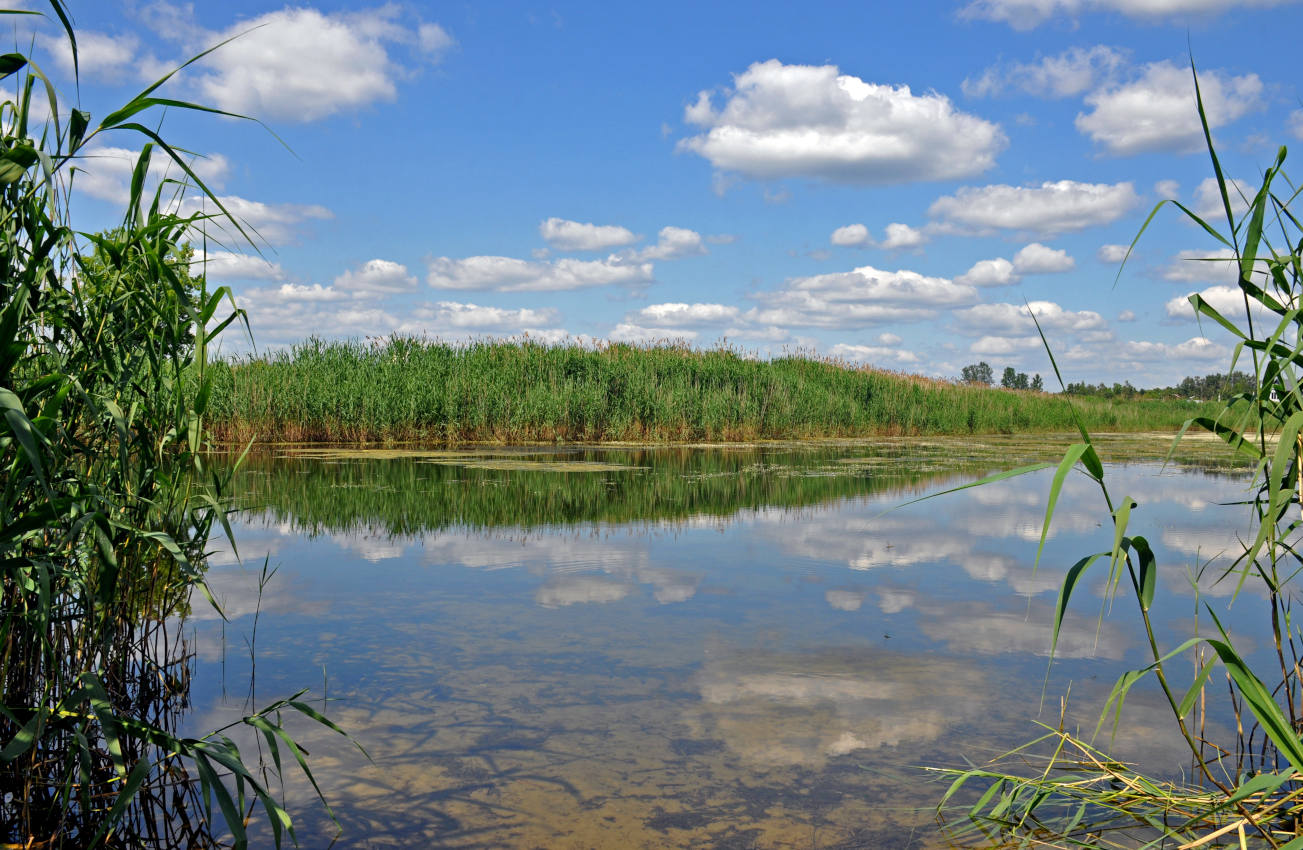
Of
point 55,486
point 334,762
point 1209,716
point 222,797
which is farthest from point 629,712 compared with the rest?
point 1209,716

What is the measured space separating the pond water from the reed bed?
7.10 metres

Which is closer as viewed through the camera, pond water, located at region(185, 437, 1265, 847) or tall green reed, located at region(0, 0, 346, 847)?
tall green reed, located at region(0, 0, 346, 847)

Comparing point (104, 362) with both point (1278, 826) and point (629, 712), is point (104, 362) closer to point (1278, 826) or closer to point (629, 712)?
point (629, 712)

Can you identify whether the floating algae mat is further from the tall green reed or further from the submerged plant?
the submerged plant

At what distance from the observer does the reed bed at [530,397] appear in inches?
548

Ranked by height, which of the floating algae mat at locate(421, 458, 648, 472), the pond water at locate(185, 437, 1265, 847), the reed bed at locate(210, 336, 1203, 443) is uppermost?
the reed bed at locate(210, 336, 1203, 443)

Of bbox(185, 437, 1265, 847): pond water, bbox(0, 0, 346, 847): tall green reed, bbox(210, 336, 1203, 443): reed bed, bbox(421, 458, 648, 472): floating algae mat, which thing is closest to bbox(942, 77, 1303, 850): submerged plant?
bbox(185, 437, 1265, 847): pond water

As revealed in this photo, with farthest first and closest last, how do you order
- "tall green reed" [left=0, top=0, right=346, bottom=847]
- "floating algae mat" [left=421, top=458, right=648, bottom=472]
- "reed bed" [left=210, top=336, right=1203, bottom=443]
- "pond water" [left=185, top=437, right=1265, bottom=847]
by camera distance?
"reed bed" [left=210, top=336, right=1203, bottom=443]
"floating algae mat" [left=421, top=458, right=648, bottom=472]
"pond water" [left=185, top=437, right=1265, bottom=847]
"tall green reed" [left=0, top=0, right=346, bottom=847]

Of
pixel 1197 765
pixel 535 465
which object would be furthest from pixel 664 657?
pixel 535 465

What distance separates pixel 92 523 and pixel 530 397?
1269cm

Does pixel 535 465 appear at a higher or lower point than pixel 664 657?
higher

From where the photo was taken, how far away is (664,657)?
10.5 feet

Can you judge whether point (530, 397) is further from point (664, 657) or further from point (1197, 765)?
point (1197, 765)

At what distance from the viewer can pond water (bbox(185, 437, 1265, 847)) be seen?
2.12m
